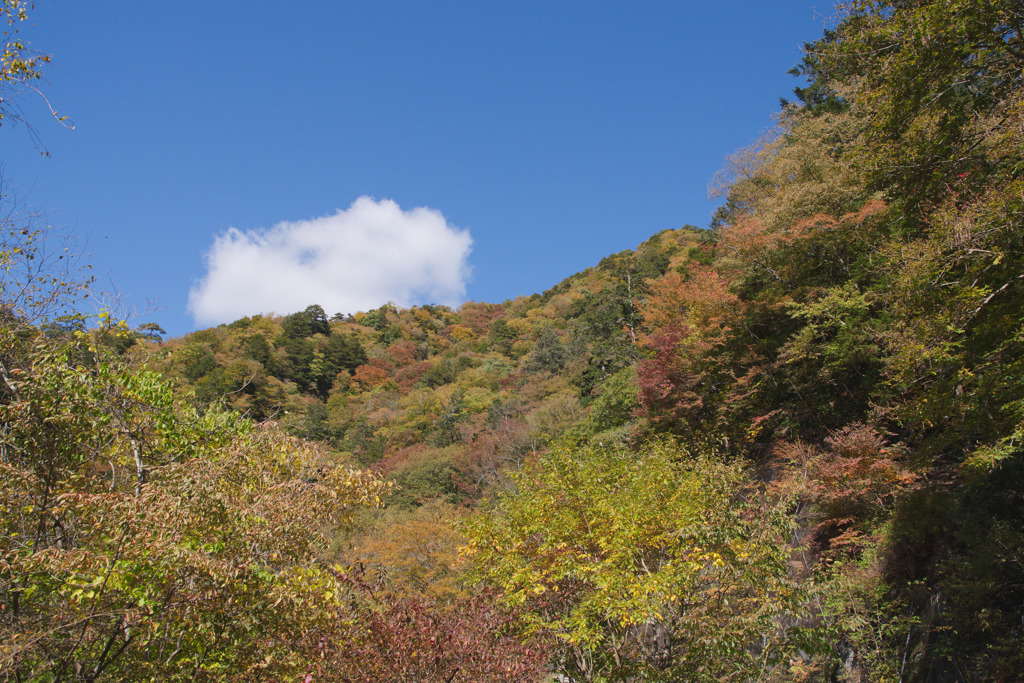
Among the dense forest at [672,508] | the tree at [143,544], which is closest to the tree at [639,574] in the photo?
the dense forest at [672,508]

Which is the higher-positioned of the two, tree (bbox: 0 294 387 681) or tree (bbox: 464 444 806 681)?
tree (bbox: 0 294 387 681)

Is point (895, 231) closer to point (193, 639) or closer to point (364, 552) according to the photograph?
point (193, 639)

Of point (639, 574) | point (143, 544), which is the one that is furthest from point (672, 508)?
point (143, 544)

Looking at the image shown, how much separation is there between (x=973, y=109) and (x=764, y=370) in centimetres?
1134

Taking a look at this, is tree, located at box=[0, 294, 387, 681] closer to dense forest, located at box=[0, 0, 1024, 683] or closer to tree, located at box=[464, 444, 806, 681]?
dense forest, located at box=[0, 0, 1024, 683]

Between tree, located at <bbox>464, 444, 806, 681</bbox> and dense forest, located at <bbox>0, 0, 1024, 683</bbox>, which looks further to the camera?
tree, located at <bbox>464, 444, 806, 681</bbox>

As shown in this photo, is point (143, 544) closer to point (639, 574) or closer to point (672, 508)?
point (639, 574)

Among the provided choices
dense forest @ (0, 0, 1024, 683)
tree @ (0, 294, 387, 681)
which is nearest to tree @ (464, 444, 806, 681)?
dense forest @ (0, 0, 1024, 683)

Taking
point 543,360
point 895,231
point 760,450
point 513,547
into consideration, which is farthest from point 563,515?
point 543,360

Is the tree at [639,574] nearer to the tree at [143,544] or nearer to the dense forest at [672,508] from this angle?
the dense forest at [672,508]

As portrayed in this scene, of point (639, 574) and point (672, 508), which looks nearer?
point (639, 574)

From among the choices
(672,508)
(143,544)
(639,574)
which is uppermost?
(143,544)

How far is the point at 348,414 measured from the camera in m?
46.2

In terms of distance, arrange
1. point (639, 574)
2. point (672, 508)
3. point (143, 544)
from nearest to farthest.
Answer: point (143, 544)
point (639, 574)
point (672, 508)
